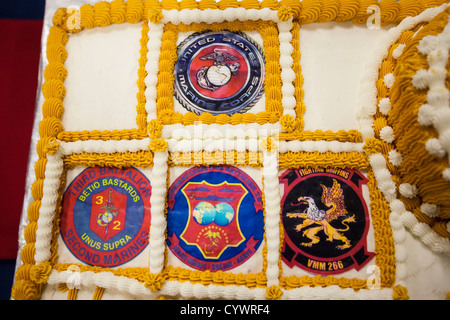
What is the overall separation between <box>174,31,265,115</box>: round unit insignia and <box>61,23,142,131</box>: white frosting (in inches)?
22.3

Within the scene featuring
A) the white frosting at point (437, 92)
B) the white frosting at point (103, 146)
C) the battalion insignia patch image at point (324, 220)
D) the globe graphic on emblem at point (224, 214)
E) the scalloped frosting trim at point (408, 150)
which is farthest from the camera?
the white frosting at point (103, 146)

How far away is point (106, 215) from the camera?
9.30 feet

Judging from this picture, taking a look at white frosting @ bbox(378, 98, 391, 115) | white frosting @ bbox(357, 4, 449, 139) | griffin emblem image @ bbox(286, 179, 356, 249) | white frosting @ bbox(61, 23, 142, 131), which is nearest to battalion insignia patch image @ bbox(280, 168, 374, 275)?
griffin emblem image @ bbox(286, 179, 356, 249)

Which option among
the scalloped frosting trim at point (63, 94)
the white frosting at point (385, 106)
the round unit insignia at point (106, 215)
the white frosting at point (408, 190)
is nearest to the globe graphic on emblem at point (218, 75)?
the scalloped frosting trim at point (63, 94)

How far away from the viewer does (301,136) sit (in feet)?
8.98

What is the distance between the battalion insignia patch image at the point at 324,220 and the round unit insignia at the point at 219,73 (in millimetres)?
1009

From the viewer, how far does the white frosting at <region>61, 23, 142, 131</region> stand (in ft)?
9.82

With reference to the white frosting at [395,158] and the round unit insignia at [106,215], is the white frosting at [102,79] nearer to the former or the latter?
the round unit insignia at [106,215]

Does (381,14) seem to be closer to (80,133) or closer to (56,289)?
(80,133)

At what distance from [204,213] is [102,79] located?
1.95 metres

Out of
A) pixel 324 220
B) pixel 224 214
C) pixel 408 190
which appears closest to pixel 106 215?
pixel 224 214

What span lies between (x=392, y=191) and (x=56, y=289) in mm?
3610

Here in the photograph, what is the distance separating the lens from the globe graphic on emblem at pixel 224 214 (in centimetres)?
270
